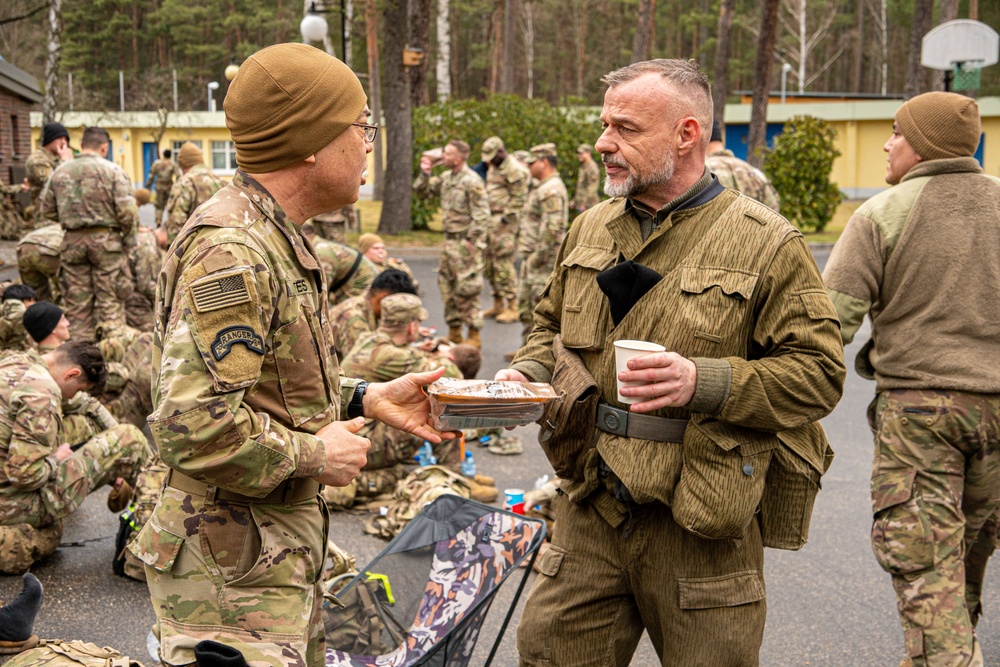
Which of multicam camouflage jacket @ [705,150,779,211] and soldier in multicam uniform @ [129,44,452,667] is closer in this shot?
soldier in multicam uniform @ [129,44,452,667]

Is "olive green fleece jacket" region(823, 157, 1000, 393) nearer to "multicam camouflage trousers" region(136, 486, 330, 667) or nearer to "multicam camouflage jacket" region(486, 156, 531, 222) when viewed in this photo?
"multicam camouflage trousers" region(136, 486, 330, 667)

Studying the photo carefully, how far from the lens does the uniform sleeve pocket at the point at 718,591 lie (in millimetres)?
2840

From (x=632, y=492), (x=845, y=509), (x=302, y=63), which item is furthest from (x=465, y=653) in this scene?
(x=845, y=509)

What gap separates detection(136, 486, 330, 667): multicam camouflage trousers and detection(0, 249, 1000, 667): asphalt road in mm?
2286

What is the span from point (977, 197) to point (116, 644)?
414 centimetres

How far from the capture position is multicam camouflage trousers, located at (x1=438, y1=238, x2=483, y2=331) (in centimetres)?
1139

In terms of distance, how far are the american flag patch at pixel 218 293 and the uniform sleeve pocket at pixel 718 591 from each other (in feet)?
4.95

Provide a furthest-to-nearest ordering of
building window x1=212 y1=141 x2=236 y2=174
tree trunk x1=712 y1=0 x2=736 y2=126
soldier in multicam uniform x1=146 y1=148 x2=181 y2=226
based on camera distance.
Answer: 1. building window x1=212 y1=141 x2=236 y2=174
2. tree trunk x1=712 y1=0 x2=736 y2=126
3. soldier in multicam uniform x1=146 y1=148 x2=181 y2=226

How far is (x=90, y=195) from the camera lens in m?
9.33

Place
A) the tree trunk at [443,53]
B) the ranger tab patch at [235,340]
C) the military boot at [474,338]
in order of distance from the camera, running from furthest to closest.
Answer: the tree trunk at [443,53], the military boot at [474,338], the ranger tab patch at [235,340]

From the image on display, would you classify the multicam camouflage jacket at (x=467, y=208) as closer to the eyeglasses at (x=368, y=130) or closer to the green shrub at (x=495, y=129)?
the eyeglasses at (x=368, y=130)

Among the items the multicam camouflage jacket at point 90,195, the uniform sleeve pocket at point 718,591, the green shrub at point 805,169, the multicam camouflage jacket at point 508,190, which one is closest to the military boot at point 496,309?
the multicam camouflage jacket at point 508,190

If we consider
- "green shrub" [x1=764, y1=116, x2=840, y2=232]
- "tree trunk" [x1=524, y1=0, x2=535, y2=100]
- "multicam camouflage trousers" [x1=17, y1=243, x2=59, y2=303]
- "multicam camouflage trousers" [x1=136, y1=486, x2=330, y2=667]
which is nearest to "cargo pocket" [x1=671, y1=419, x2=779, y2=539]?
"multicam camouflage trousers" [x1=136, y1=486, x2=330, y2=667]

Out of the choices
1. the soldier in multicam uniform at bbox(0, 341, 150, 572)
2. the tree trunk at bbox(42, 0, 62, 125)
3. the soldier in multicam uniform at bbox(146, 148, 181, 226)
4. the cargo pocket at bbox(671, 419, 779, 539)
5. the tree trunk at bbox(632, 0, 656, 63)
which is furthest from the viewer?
the tree trunk at bbox(42, 0, 62, 125)
